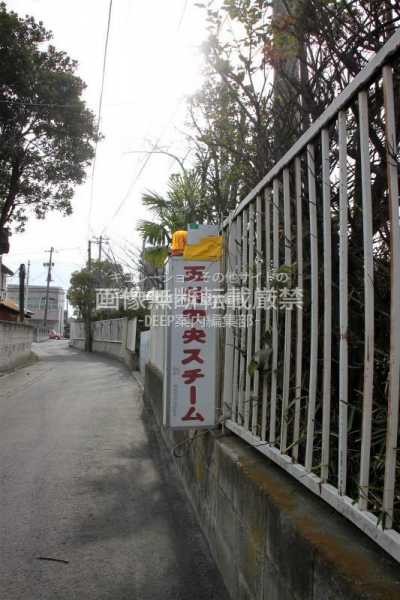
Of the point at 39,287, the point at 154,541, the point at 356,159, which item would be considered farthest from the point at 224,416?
the point at 39,287

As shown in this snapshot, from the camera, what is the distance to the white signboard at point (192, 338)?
3705 mm

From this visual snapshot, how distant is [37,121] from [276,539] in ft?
57.0

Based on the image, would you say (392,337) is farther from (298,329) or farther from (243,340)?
(243,340)

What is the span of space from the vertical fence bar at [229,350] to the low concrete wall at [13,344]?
13638 mm

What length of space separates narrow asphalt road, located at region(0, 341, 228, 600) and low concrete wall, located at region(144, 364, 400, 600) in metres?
0.29

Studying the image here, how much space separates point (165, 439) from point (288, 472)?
4.14 metres

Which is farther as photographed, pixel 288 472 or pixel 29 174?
pixel 29 174

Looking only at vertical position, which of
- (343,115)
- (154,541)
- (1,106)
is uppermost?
(1,106)

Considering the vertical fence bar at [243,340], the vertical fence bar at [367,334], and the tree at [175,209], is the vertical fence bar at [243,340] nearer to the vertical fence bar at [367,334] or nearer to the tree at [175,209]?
the vertical fence bar at [367,334]

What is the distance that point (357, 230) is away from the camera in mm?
2355

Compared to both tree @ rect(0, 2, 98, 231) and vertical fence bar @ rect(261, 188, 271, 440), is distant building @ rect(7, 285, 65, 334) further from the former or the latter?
vertical fence bar @ rect(261, 188, 271, 440)

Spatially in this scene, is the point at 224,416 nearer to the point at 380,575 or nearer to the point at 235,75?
the point at 380,575

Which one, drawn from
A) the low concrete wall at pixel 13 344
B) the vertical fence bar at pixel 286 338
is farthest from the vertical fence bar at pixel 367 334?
the low concrete wall at pixel 13 344

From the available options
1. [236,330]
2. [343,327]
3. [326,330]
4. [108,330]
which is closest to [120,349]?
[108,330]
